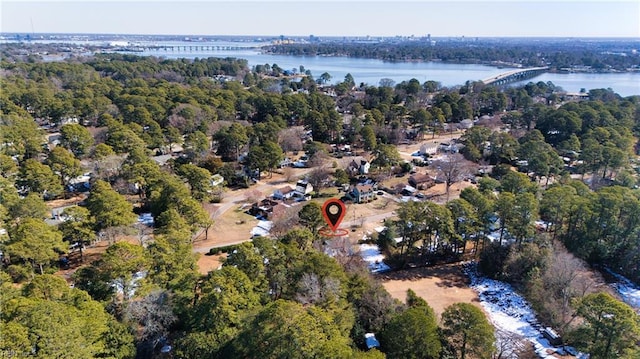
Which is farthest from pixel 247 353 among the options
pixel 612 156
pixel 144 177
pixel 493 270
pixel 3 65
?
pixel 3 65

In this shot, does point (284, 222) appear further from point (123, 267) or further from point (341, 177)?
point (341, 177)

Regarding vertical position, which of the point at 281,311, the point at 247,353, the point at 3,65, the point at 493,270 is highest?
the point at 3,65

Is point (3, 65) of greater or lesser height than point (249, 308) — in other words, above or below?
above

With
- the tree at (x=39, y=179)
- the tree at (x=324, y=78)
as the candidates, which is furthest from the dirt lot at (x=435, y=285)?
the tree at (x=324, y=78)

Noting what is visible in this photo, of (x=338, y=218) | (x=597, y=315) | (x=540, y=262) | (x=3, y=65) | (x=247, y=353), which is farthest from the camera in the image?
(x=3, y=65)

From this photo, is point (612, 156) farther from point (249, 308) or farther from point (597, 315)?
point (249, 308)

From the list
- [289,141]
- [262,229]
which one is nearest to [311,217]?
[262,229]
